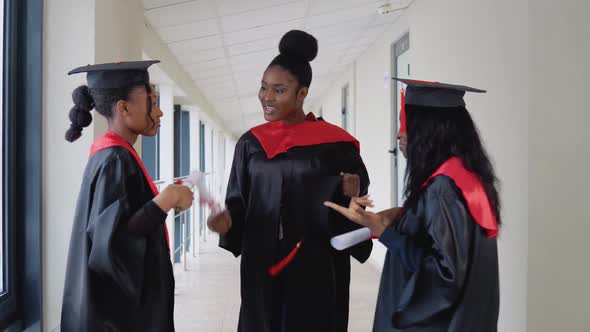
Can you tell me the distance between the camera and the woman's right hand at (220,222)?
2.03 meters

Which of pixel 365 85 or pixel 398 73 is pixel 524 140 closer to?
pixel 398 73

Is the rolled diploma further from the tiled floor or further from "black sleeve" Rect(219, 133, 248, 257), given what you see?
the tiled floor

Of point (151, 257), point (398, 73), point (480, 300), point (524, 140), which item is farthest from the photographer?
point (398, 73)

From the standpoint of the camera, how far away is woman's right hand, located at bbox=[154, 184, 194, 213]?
1637 millimetres

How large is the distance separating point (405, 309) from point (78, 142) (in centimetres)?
177

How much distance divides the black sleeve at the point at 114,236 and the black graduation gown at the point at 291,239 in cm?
59

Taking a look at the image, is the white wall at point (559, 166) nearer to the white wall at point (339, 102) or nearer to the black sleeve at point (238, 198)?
the black sleeve at point (238, 198)

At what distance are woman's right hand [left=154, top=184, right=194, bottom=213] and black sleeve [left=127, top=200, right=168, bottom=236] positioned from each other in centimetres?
2

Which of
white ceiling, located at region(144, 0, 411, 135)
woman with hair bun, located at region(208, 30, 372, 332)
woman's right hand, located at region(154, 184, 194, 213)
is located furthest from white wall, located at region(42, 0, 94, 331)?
white ceiling, located at region(144, 0, 411, 135)

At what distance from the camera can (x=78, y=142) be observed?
2.59 meters

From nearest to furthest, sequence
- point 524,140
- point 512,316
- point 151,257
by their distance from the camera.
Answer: point 151,257
point 524,140
point 512,316

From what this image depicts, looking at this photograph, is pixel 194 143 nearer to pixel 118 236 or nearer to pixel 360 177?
pixel 360 177

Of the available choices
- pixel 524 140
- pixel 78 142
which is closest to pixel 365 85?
pixel 524 140

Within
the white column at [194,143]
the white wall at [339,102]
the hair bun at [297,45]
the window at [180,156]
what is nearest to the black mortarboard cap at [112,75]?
the hair bun at [297,45]
